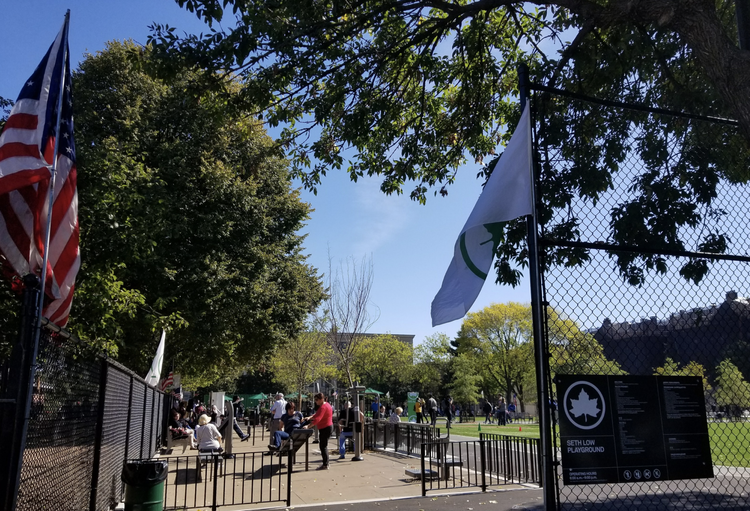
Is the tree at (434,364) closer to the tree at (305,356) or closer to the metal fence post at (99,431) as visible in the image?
the tree at (305,356)

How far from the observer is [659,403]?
13.8 ft

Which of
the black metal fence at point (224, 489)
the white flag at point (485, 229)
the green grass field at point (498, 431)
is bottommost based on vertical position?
the green grass field at point (498, 431)

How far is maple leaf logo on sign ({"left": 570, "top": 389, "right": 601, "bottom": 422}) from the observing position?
3.94 m

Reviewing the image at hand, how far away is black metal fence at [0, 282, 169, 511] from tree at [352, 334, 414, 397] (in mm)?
60915

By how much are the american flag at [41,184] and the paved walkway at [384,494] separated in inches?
257

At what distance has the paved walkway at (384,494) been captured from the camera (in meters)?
9.70

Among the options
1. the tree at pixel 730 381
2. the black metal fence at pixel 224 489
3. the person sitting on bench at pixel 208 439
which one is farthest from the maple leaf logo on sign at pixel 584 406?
the person sitting on bench at pixel 208 439

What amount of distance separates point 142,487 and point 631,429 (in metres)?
6.24

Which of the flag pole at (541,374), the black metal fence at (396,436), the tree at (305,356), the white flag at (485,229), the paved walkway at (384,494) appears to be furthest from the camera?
the tree at (305,356)

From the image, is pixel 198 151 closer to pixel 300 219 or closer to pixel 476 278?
pixel 300 219

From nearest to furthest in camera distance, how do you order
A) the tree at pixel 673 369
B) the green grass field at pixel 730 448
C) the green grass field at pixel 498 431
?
the tree at pixel 673 369, the green grass field at pixel 730 448, the green grass field at pixel 498 431

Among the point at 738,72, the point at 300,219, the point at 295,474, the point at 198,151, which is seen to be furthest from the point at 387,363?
the point at 738,72

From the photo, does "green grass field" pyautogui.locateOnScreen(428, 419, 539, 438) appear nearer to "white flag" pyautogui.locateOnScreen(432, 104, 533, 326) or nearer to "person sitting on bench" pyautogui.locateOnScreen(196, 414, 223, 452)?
"person sitting on bench" pyautogui.locateOnScreen(196, 414, 223, 452)

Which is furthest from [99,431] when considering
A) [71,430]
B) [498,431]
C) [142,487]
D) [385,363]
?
[385,363]
